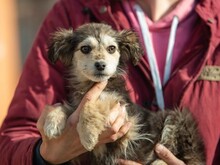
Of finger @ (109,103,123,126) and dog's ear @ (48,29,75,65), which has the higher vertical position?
dog's ear @ (48,29,75,65)

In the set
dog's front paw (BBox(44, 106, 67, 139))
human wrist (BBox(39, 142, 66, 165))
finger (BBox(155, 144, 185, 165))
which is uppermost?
dog's front paw (BBox(44, 106, 67, 139))

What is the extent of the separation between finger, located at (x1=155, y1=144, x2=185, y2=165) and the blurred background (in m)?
4.36

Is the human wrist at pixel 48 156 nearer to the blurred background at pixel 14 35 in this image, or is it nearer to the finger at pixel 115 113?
the finger at pixel 115 113

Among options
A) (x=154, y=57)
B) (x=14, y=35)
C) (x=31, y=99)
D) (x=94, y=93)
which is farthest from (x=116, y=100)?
(x=14, y=35)

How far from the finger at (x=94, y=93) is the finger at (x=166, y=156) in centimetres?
38

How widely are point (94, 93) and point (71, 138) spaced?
242 mm

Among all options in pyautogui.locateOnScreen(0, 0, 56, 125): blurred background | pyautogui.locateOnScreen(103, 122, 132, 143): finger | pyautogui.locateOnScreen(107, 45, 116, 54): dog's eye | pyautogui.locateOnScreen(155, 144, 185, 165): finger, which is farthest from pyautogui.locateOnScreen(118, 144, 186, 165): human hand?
pyautogui.locateOnScreen(0, 0, 56, 125): blurred background

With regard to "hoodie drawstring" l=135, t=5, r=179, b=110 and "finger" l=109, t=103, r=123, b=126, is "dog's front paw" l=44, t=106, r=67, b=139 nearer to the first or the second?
"finger" l=109, t=103, r=123, b=126

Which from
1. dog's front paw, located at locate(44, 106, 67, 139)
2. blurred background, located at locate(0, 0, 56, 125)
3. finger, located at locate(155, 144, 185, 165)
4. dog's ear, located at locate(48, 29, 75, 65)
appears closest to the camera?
dog's front paw, located at locate(44, 106, 67, 139)

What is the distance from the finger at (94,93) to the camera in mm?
3034

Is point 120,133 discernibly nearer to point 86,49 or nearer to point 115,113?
point 115,113

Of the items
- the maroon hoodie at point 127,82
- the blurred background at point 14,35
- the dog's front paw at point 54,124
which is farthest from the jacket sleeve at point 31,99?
the blurred background at point 14,35

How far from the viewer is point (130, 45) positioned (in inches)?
128

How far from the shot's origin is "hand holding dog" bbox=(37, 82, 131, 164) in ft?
9.86
